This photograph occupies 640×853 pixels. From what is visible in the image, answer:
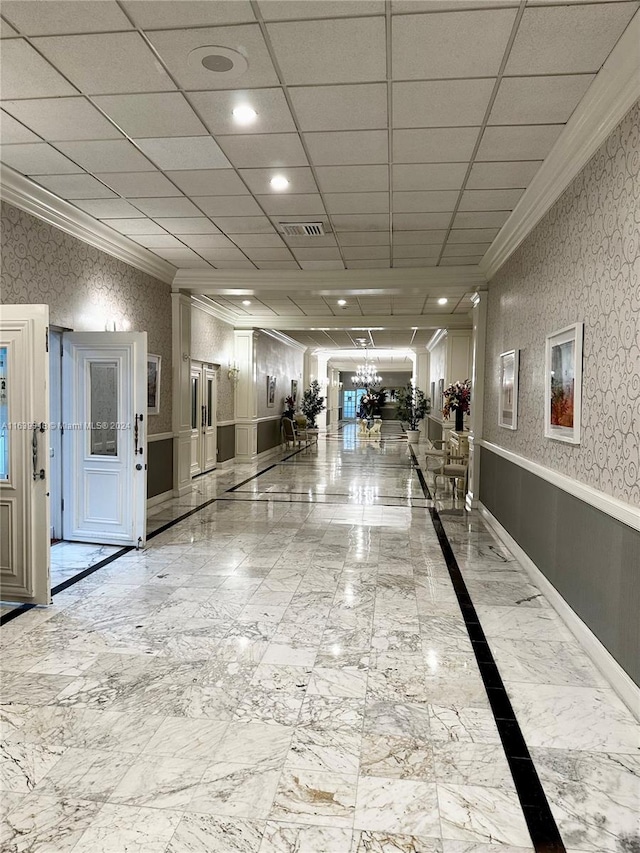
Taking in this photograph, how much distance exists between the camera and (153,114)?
11.6 ft

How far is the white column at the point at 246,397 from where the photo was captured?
12.0 meters

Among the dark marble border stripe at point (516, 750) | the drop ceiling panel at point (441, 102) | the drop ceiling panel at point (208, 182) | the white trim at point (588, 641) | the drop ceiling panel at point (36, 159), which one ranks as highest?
the drop ceiling panel at point (36, 159)

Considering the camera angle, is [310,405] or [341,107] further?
[310,405]

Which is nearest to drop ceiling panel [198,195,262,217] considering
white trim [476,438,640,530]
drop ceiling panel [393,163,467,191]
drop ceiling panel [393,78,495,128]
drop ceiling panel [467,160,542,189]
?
drop ceiling panel [393,163,467,191]

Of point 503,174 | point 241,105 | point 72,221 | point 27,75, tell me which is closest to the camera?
point 27,75

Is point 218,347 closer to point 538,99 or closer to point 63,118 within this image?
point 63,118

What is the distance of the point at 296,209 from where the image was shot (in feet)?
17.2

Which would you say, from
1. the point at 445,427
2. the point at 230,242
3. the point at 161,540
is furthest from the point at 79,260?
the point at 445,427

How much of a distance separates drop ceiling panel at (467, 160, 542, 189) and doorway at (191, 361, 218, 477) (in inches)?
250

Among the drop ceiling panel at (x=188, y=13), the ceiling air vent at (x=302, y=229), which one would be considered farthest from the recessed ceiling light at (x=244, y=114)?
the ceiling air vent at (x=302, y=229)

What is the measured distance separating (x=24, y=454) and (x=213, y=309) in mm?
6808

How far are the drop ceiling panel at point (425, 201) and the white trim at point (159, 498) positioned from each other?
4799 mm

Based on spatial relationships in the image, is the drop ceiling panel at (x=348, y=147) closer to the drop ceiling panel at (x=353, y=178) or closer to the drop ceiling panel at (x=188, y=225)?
the drop ceiling panel at (x=353, y=178)

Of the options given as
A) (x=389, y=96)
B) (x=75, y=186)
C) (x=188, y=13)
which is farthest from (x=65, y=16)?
(x=75, y=186)
